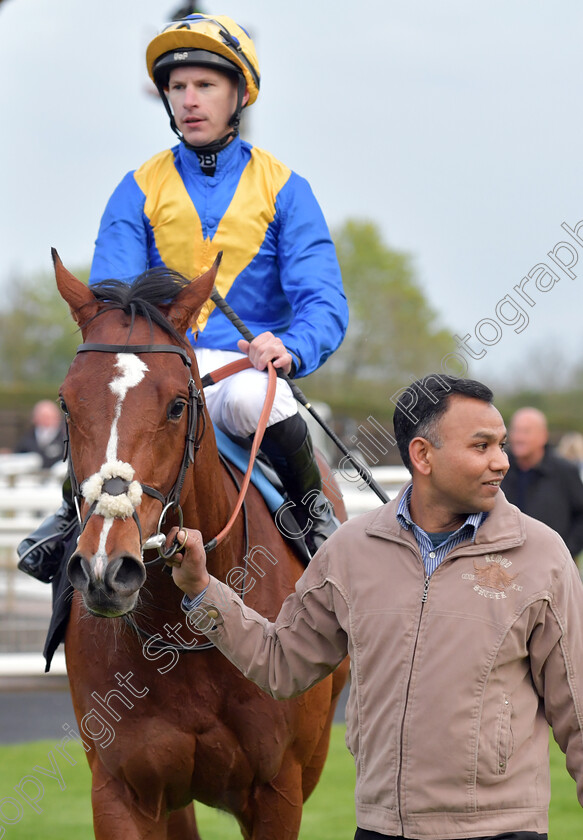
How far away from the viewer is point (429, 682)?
237cm

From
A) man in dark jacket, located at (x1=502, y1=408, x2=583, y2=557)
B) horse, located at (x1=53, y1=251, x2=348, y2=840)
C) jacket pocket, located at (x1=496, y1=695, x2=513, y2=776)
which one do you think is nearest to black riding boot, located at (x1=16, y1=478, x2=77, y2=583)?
horse, located at (x1=53, y1=251, x2=348, y2=840)

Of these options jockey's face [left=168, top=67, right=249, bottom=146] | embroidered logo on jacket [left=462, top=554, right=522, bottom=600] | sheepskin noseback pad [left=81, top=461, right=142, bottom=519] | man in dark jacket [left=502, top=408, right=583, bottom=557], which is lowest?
man in dark jacket [left=502, top=408, right=583, bottom=557]

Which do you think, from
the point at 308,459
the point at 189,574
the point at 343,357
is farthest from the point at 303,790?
the point at 343,357

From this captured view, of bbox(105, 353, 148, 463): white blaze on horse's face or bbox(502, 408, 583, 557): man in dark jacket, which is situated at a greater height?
bbox(105, 353, 148, 463): white blaze on horse's face

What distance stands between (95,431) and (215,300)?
97 cm

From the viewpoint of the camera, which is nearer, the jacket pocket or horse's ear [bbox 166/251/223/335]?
the jacket pocket

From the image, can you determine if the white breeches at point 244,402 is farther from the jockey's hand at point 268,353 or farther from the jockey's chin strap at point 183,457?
the jockey's chin strap at point 183,457

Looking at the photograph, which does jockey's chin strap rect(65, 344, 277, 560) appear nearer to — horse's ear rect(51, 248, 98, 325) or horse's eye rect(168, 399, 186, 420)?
horse's eye rect(168, 399, 186, 420)

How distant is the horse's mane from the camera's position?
283 centimetres

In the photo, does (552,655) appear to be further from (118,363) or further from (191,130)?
(191,130)

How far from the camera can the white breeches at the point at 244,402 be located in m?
3.35

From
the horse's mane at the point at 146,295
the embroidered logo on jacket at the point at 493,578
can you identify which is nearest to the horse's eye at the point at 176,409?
the horse's mane at the point at 146,295

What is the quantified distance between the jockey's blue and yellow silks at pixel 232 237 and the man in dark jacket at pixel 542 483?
3508mm

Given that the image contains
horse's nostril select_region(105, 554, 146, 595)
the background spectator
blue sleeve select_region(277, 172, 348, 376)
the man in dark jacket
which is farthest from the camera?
the background spectator
